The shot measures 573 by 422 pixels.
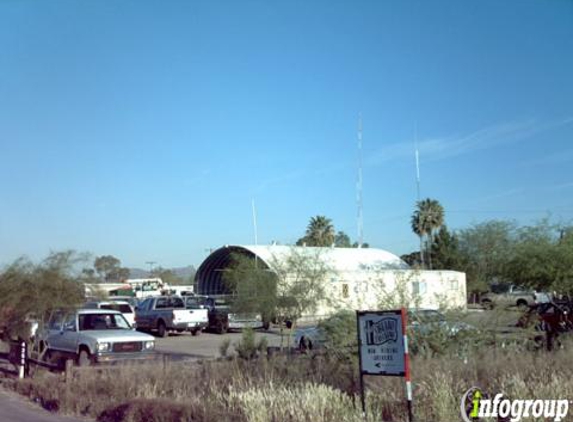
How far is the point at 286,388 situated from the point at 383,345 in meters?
2.12

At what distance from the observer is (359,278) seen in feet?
112

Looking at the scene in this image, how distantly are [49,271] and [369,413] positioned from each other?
11411 millimetres

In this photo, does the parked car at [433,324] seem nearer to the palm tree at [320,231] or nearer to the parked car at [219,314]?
the parked car at [219,314]

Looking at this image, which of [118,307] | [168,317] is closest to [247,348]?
[118,307]

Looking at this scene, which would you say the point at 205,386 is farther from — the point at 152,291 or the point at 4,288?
the point at 152,291

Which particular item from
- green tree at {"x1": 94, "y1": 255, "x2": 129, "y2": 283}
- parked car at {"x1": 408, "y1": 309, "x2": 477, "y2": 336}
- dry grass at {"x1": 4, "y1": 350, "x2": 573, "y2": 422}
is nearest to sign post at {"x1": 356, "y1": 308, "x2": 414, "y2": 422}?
dry grass at {"x1": 4, "y1": 350, "x2": 573, "y2": 422}

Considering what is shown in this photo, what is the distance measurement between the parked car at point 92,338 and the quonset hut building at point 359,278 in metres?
5.21

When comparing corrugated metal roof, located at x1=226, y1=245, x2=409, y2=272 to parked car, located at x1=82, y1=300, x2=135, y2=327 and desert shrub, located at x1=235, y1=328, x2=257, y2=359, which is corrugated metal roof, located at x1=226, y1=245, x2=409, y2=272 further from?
desert shrub, located at x1=235, y1=328, x2=257, y2=359

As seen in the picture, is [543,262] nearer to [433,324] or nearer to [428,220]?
[433,324]

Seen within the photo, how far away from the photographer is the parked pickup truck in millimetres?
32969

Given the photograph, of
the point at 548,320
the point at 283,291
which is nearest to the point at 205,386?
the point at 548,320

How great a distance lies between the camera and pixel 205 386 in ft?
40.6

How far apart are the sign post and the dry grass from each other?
1.66 feet

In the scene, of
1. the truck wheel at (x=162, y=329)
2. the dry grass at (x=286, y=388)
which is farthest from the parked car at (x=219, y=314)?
the dry grass at (x=286, y=388)
